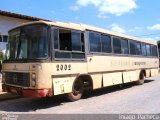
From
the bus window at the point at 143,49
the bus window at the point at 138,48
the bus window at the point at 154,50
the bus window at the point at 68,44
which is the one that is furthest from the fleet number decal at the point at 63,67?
the bus window at the point at 154,50

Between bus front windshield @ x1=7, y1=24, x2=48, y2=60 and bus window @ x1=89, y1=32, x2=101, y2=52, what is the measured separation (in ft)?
8.90

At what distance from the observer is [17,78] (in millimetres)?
10062

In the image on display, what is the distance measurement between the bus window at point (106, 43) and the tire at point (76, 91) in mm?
2261

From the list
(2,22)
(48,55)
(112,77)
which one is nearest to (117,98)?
(112,77)

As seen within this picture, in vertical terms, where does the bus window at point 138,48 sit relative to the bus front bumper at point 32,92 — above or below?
above

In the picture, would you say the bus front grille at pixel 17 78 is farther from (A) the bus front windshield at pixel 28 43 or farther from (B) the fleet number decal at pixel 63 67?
(B) the fleet number decal at pixel 63 67

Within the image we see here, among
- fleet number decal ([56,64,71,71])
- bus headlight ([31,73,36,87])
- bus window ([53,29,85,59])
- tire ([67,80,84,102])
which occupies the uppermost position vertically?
bus window ([53,29,85,59])

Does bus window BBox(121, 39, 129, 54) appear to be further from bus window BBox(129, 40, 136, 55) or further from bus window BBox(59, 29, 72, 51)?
bus window BBox(59, 29, 72, 51)

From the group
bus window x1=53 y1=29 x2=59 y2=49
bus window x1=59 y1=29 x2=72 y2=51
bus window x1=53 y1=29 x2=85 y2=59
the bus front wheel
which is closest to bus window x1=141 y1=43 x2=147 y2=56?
the bus front wheel

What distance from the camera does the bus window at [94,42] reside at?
11.8 metres

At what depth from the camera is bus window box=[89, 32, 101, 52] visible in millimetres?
11819

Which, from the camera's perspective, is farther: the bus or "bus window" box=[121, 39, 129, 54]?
"bus window" box=[121, 39, 129, 54]

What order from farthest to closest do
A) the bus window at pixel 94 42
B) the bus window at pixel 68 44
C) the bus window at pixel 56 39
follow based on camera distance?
the bus window at pixel 94 42 < the bus window at pixel 68 44 < the bus window at pixel 56 39

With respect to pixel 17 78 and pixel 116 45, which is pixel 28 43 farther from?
pixel 116 45
